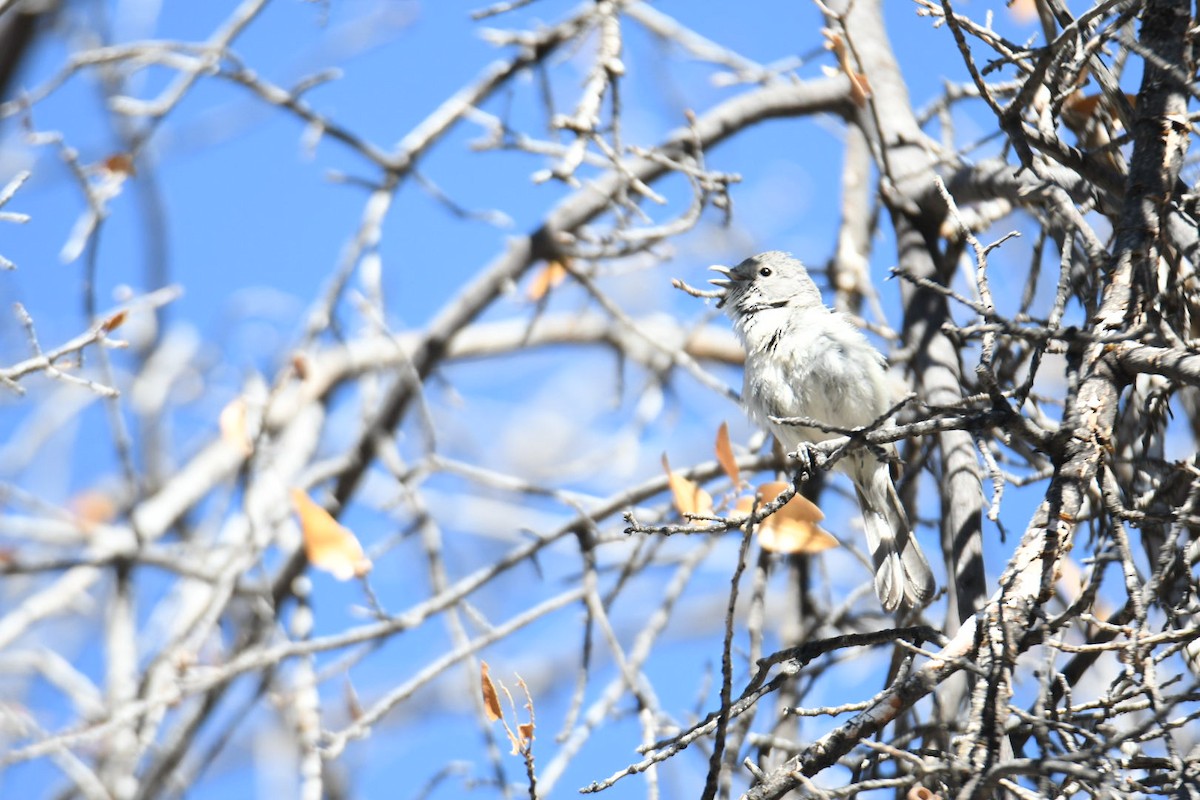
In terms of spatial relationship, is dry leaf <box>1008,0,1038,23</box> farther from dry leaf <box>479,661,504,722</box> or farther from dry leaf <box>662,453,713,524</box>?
dry leaf <box>479,661,504,722</box>

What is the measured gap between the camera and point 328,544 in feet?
11.2

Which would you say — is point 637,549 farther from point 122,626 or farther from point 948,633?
point 122,626

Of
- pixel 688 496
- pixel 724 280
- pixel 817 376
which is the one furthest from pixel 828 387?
pixel 688 496

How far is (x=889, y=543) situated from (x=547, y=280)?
68.0 inches

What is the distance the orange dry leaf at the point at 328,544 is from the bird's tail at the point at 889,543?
1.54 metres

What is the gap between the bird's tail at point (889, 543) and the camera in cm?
353

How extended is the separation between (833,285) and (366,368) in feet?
7.30

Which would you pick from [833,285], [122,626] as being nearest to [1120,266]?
[833,285]

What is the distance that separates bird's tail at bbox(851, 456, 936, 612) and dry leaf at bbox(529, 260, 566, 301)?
56.1 inches

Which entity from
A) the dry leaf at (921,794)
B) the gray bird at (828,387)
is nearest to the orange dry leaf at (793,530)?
the gray bird at (828,387)

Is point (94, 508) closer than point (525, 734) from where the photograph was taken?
No

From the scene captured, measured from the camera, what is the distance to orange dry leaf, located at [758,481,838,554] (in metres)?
3.23

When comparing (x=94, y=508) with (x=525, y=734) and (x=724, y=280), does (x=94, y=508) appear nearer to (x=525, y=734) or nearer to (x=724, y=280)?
(x=724, y=280)

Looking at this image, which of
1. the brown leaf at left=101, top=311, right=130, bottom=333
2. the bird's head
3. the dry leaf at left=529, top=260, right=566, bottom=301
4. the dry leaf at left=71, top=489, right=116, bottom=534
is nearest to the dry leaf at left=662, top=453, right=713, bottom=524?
the bird's head
